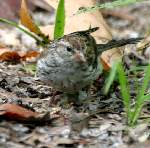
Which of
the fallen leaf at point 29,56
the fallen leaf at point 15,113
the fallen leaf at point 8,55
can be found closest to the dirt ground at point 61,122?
the fallen leaf at point 15,113

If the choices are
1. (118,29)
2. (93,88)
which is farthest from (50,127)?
(118,29)

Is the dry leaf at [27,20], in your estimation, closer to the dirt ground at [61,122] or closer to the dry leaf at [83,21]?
the dry leaf at [83,21]

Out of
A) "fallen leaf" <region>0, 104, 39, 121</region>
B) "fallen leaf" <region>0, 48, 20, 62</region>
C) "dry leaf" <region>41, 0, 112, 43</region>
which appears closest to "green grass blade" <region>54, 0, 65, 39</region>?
"dry leaf" <region>41, 0, 112, 43</region>

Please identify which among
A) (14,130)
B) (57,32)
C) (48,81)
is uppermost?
(57,32)

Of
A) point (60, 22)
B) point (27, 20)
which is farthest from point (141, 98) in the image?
point (27, 20)

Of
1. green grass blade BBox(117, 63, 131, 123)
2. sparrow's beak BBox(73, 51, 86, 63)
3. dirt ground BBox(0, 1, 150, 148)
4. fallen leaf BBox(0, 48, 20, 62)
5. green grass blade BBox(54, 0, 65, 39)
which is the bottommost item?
dirt ground BBox(0, 1, 150, 148)

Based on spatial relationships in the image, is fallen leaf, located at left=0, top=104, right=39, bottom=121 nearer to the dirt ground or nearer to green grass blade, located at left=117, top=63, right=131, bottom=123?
the dirt ground

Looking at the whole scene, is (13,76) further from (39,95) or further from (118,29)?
(118,29)
